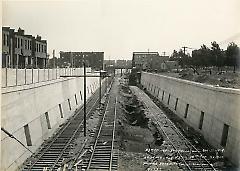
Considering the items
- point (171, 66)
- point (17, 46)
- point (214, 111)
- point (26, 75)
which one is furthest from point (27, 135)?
point (171, 66)

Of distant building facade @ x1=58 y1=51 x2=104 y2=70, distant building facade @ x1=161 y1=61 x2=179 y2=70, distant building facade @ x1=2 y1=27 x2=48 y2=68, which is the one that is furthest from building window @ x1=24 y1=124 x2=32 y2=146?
distant building facade @ x1=161 y1=61 x2=179 y2=70

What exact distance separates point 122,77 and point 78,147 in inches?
1502

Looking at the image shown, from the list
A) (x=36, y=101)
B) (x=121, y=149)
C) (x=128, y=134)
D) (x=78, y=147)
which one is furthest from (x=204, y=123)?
(x=36, y=101)

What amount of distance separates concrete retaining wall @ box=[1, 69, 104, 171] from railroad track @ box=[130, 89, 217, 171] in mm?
2784

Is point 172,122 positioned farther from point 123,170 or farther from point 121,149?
point 123,170

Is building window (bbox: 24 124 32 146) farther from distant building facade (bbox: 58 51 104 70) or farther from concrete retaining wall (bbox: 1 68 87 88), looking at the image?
distant building facade (bbox: 58 51 104 70)

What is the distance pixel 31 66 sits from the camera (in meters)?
7.98

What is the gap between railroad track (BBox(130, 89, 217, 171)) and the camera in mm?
5605

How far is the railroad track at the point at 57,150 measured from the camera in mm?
5668

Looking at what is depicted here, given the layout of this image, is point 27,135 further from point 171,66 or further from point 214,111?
point 171,66

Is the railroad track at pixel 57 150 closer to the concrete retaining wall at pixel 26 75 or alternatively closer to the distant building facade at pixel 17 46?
the concrete retaining wall at pixel 26 75

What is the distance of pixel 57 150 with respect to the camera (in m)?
7.26

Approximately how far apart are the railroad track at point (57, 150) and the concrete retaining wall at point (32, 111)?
0.63 ft

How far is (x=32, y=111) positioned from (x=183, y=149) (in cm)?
338
